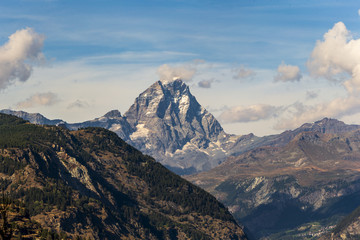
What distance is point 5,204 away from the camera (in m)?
88.2

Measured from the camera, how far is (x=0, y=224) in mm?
89938

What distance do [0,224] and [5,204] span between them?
174 inches
